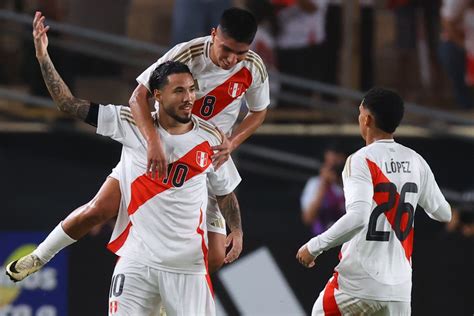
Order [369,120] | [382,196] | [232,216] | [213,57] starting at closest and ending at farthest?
1. [382,196]
2. [369,120]
3. [213,57]
4. [232,216]

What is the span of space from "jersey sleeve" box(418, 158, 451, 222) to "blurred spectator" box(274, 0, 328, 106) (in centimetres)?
522

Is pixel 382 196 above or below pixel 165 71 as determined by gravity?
below

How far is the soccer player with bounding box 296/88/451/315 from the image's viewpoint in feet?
23.4

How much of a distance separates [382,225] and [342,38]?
5.62 m

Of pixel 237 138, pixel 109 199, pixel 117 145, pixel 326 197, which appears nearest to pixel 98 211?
pixel 109 199

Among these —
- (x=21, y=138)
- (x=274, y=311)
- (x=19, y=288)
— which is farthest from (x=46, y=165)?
(x=274, y=311)

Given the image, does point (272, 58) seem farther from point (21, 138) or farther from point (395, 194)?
point (395, 194)

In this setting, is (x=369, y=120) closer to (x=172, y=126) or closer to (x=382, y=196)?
(x=382, y=196)

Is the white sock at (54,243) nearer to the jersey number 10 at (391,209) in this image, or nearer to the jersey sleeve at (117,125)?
the jersey sleeve at (117,125)

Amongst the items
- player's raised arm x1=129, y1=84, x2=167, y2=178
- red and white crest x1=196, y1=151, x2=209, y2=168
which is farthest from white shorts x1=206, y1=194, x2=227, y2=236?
player's raised arm x1=129, y1=84, x2=167, y2=178

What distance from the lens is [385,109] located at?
7227 mm

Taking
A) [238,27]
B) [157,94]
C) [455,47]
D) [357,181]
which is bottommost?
[357,181]

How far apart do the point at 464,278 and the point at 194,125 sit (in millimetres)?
4306

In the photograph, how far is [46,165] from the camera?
12.8 meters
